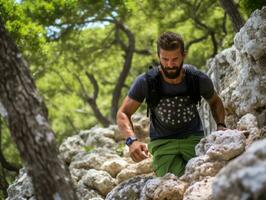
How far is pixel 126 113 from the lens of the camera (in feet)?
20.0

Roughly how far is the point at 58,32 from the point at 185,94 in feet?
40.2

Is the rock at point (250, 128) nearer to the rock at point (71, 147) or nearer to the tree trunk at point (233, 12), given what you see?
the tree trunk at point (233, 12)

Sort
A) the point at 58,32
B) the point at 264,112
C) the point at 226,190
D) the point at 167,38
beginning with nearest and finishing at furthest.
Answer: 1. the point at 226,190
2. the point at 167,38
3. the point at 264,112
4. the point at 58,32

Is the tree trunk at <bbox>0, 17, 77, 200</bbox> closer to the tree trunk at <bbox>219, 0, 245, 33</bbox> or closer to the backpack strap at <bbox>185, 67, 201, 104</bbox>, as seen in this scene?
the backpack strap at <bbox>185, 67, 201, 104</bbox>

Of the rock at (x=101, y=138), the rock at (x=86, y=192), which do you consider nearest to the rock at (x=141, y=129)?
the rock at (x=101, y=138)

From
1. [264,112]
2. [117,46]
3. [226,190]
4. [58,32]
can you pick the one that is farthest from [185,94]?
[117,46]

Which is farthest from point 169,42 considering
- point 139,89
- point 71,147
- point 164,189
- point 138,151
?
point 71,147

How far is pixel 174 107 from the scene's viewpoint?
6.09 meters

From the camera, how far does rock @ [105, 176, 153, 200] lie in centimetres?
541

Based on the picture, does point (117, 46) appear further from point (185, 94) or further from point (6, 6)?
point (185, 94)

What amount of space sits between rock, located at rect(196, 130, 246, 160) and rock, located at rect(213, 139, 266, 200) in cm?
196

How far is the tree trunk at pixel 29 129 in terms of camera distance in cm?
406

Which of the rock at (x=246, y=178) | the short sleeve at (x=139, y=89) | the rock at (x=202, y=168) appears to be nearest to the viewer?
the rock at (x=246, y=178)

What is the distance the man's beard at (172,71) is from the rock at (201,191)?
1.57m
